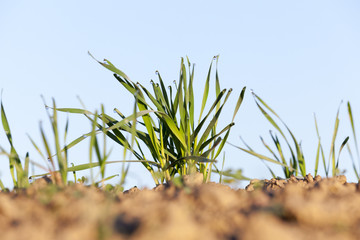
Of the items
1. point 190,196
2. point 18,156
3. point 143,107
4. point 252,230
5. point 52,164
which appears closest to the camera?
point 252,230

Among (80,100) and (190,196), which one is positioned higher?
(80,100)

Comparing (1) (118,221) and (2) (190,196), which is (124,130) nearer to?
(2) (190,196)

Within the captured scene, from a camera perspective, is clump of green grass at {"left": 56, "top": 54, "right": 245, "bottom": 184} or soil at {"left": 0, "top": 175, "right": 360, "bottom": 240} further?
clump of green grass at {"left": 56, "top": 54, "right": 245, "bottom": 184}

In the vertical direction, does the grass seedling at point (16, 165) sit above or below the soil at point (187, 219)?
above

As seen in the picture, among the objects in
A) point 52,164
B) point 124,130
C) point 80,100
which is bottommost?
point 52,164

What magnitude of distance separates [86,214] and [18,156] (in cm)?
135

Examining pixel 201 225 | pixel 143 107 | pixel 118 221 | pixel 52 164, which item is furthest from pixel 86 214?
pixel 143 107

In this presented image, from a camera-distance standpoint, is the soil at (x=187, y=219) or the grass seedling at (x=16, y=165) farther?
the grass seedling at (x=16, y=165)

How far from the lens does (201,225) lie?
95cm

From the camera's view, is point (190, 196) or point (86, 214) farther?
point (190, 196)

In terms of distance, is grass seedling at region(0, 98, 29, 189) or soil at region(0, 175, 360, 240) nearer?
soil at region(0, 175, 360, 240)

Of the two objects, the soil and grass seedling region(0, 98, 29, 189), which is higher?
grass seedling region(0, 98, 29, 189)

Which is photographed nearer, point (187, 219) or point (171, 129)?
point (187, 219)

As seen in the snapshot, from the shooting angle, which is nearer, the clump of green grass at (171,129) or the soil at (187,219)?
the soil at (187,219)
